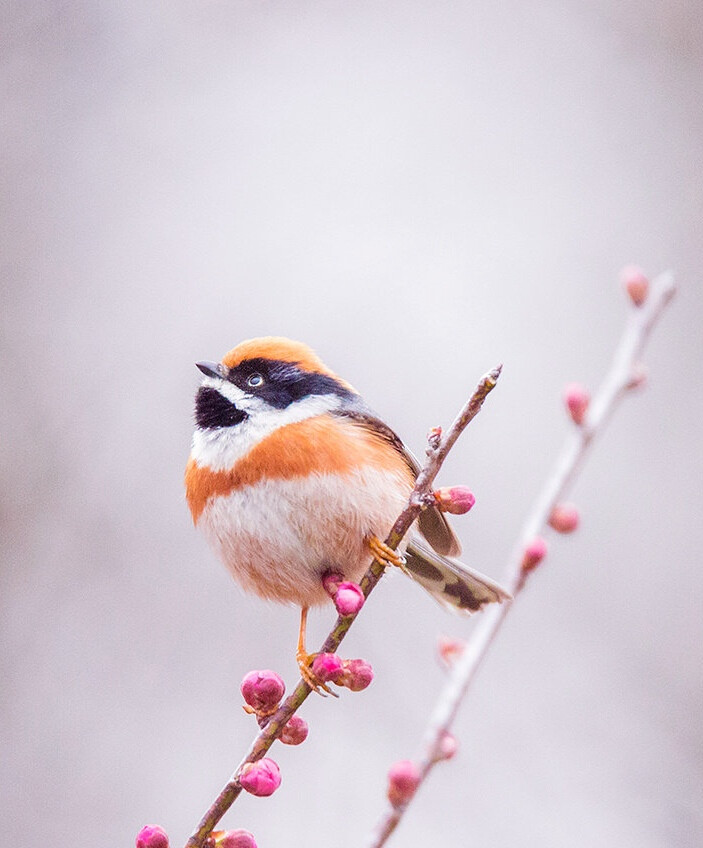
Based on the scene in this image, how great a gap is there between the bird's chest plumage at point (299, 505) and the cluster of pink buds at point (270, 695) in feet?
2.11

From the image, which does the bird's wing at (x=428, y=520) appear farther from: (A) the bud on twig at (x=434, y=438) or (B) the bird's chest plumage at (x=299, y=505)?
(A) the bud on twig at (x=434, y=438)

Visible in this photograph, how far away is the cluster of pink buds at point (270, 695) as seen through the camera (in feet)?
6.08

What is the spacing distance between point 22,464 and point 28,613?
2.40 ft

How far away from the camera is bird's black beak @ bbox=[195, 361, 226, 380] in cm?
265

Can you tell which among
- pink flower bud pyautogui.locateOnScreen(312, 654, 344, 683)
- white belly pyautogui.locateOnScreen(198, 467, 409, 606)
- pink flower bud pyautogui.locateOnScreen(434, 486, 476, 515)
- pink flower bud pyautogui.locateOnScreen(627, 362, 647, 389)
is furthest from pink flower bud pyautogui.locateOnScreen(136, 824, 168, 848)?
pink flower bud pyautogui.locateOnScreen(627, 362, 647, 389)

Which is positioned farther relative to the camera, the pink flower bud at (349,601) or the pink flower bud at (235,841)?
the pink flower bud at (349,601)

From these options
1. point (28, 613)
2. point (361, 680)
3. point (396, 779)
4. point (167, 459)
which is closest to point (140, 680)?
point (28, 613)

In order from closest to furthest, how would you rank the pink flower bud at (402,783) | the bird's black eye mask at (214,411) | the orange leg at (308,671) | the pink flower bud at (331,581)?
1. the pink flower bud at (402,783)
2. the orange leg at (308,671)
3. the pink flower bud at (331,581)
4. the bird's black eye mask at (214,411)

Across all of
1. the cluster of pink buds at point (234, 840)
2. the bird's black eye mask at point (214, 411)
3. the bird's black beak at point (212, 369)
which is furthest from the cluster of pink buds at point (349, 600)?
the bird's black beak at point (212, 369)

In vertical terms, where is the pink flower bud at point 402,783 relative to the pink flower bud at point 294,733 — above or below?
above

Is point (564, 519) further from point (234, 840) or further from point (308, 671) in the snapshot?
point (234, 840)

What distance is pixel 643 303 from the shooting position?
1.92m

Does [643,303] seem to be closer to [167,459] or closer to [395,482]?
[395,482]

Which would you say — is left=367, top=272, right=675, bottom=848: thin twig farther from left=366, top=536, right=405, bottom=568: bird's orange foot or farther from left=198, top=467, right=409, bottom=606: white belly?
left=198, top=467, right=409, bottom=606: white belly
